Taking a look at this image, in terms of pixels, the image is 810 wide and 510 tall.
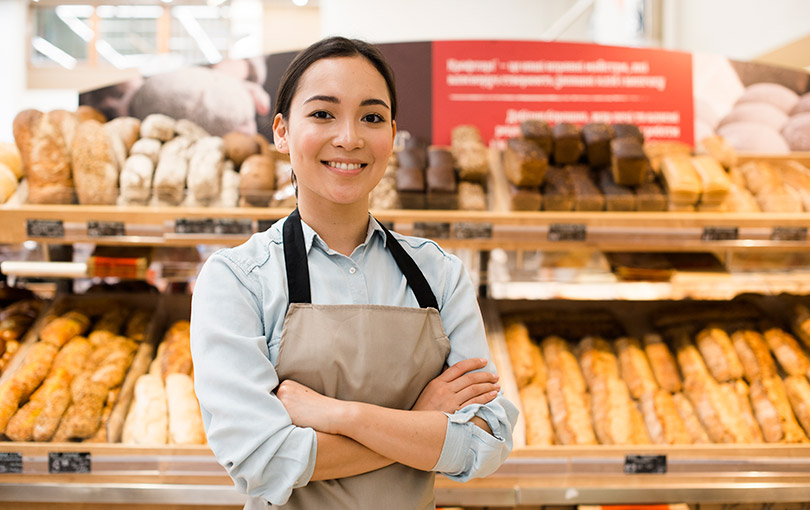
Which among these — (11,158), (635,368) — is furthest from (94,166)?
(635,368)

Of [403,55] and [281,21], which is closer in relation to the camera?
[403,55]

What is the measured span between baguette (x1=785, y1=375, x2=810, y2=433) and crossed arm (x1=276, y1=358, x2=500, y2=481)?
5.31ft

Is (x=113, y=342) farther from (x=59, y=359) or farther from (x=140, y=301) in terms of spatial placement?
(x=140, y=301)

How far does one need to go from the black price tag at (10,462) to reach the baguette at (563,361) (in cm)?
178

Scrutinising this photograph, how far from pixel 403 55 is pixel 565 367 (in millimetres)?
1527

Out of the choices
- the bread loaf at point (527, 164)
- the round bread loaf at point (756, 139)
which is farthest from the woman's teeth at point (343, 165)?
the round bread loaf at point (756, 139)

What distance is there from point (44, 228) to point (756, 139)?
2.92 m

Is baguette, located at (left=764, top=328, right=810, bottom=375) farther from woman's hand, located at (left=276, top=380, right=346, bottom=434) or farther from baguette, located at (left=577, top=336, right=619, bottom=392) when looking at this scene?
woman's hand, located at (left=276, top=380, right=346, bottom=434)

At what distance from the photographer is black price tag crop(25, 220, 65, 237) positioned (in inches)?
77.6

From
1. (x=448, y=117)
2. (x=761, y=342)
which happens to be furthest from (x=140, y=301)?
(x=761, y=342)

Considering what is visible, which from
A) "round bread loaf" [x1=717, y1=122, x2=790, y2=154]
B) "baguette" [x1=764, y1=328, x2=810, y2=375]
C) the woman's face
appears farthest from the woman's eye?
"round bread loaf" [x1=717, y1=122, x2=790, y2=154]

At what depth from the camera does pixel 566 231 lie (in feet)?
6.64

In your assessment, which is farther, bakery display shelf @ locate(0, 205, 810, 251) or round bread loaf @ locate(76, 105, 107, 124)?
round bread loaf @ locate(76, 105, 107, 124)

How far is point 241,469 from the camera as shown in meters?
1.00
